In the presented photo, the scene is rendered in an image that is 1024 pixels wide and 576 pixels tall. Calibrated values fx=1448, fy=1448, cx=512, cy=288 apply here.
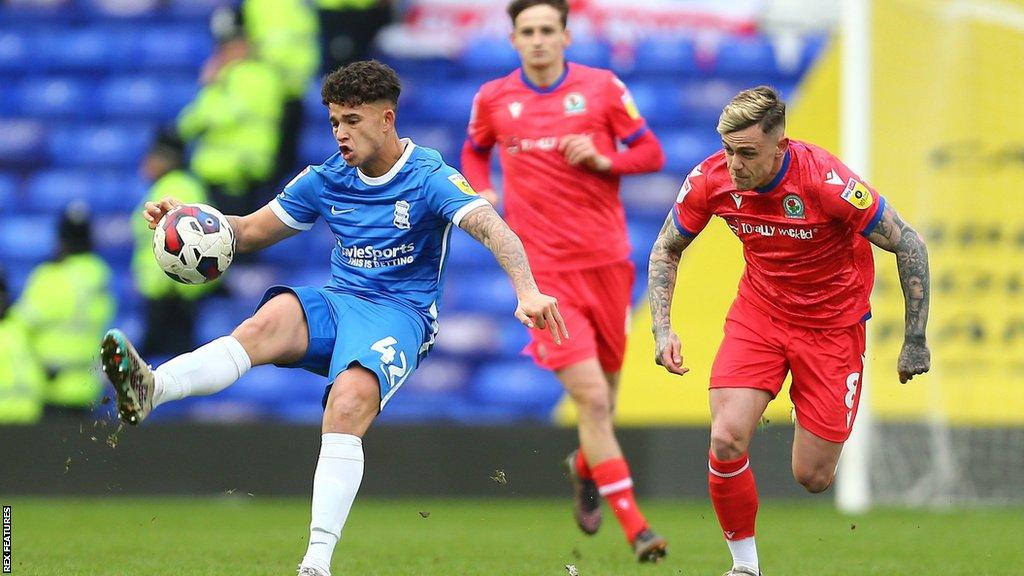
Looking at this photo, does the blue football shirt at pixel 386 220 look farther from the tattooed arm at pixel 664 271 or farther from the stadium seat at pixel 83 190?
the stadium seat at pixel 83 190

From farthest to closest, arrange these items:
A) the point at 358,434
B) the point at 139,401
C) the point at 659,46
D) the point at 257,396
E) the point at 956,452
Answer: the point at 659,46
the point at 257,396
the point at 956,452
the point at 358,434
the point at 139,401

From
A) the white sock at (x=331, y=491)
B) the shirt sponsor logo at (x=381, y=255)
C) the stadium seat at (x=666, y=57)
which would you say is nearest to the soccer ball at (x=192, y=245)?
the shirt sponsor logo at (x=381, y=255)

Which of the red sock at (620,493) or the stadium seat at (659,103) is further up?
the stadium seat at (659,103)

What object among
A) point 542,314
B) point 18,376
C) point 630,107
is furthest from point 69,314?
point 542,314

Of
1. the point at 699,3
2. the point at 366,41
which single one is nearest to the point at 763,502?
the point at 699,3

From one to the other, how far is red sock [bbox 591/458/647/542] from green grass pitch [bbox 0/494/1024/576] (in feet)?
0.57

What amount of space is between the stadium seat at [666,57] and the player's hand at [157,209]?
25.2 ft

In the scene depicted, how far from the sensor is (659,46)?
12.7m

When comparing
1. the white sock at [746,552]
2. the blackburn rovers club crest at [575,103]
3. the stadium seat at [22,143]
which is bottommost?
the stadium seat at [22,143]

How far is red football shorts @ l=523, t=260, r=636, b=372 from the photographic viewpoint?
23.5ft

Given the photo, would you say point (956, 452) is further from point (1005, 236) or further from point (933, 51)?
point (933, 51)

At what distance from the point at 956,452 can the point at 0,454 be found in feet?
23.4

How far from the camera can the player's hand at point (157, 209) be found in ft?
18.0

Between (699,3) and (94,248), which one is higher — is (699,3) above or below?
above
